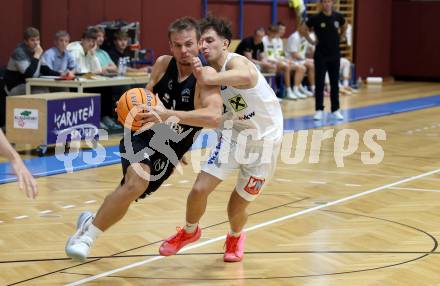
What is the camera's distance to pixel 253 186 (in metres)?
5.76

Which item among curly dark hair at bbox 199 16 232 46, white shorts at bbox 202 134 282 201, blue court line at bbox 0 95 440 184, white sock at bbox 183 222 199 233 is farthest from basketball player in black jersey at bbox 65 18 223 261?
blue court line at bbox 0 95 440 184

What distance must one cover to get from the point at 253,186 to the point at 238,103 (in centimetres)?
56

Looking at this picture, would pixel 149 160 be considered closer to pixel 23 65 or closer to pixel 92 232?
pixel 92 232

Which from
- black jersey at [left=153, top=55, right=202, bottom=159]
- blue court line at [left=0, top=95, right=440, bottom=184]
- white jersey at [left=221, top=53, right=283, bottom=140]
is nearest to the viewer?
black jersey at [left=153, top=55, right=202, bottom=159]

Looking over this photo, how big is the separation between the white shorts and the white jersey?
0.28 ft

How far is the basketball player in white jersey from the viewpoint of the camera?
563cm

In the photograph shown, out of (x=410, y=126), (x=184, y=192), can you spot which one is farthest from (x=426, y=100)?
(x=184, y=192)

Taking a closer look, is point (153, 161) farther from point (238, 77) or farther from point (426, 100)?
point (426, 100)

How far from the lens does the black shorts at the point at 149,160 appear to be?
5473 millimetres

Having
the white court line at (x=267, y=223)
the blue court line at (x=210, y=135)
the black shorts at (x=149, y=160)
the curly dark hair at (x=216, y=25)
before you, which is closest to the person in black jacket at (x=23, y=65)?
the blue court line at (x=210, y=135)

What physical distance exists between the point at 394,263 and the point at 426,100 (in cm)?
1321

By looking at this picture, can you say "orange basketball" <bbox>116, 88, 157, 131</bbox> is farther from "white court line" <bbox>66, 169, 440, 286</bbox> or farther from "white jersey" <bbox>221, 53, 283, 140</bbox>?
"white court line" <bbox>66, 169, 440, 286</bbox>

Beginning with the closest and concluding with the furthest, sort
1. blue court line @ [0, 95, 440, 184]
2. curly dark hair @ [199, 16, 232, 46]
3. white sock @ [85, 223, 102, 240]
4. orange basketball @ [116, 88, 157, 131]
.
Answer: orange basketball @ [116, 88, 157, 131] < white sock @ [85, 223, 102, 240] < curly dark hair @ [199, 16, 232, 46] < blue court line @ [0, 95, 440, 184]

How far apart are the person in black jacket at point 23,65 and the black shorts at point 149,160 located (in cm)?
642
